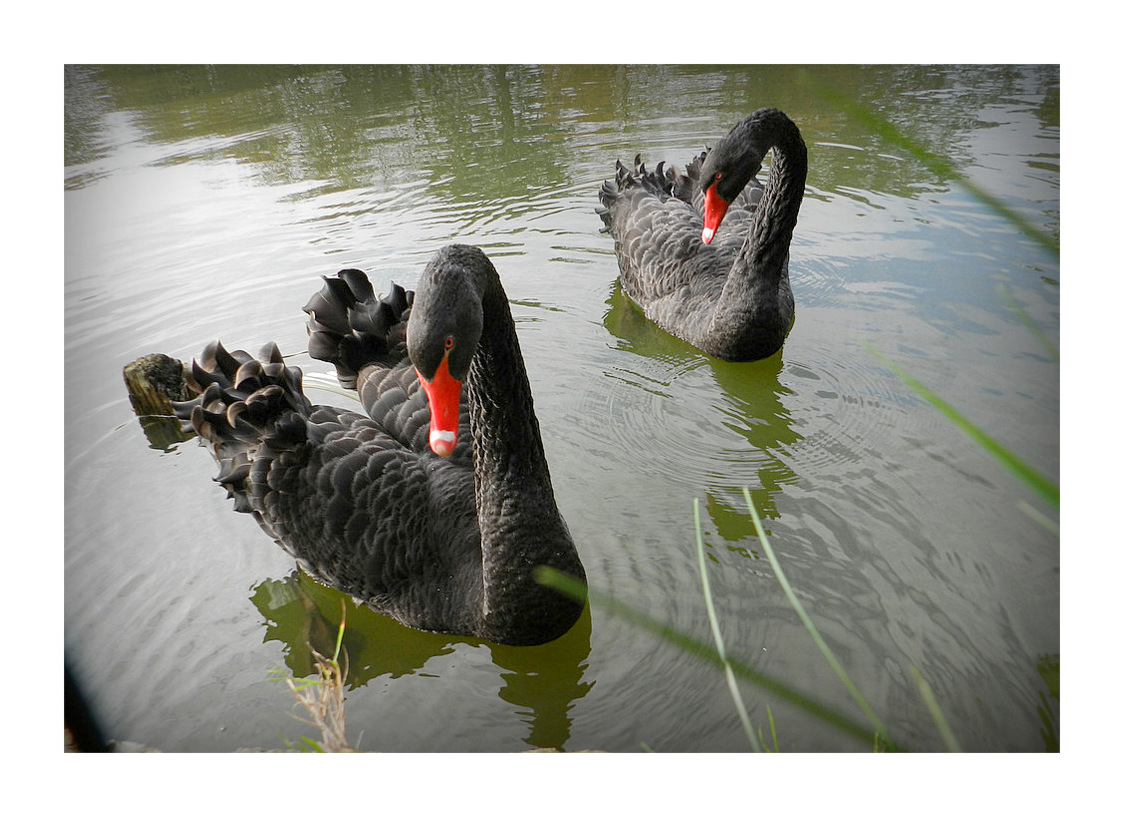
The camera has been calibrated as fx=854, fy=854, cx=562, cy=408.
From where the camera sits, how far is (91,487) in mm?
3098

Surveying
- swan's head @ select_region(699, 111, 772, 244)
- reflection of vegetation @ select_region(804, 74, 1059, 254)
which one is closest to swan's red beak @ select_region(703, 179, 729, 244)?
swan's head @ select_region(699, 111, 772, 244)

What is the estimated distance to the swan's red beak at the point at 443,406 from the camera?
167 centimetres

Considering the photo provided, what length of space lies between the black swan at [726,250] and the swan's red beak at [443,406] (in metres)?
2.01

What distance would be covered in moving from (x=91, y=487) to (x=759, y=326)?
8.55 feet

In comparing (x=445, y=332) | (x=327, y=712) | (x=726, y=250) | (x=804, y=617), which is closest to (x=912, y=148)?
(x=804, y=617)

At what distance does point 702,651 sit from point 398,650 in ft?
2.71

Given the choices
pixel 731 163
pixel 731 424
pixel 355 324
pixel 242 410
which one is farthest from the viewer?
pixel 731 163

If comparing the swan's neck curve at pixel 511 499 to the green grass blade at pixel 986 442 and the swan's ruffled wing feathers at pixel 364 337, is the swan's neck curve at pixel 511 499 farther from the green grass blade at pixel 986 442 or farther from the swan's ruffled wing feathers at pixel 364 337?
the green grass blade at pixel 986 442

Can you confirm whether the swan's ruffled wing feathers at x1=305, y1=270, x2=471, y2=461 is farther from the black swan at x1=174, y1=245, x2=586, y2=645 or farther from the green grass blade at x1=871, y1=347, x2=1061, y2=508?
the green grass blade at x1=871, y1=347, x2=1061, y2=508

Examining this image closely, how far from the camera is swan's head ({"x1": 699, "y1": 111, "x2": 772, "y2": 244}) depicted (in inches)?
135

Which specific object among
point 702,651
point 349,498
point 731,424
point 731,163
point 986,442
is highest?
point 731,163

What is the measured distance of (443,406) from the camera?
1707mm

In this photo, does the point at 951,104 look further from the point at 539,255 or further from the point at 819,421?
the point at 539,255

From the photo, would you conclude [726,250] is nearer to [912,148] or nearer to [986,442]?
[912,148]
